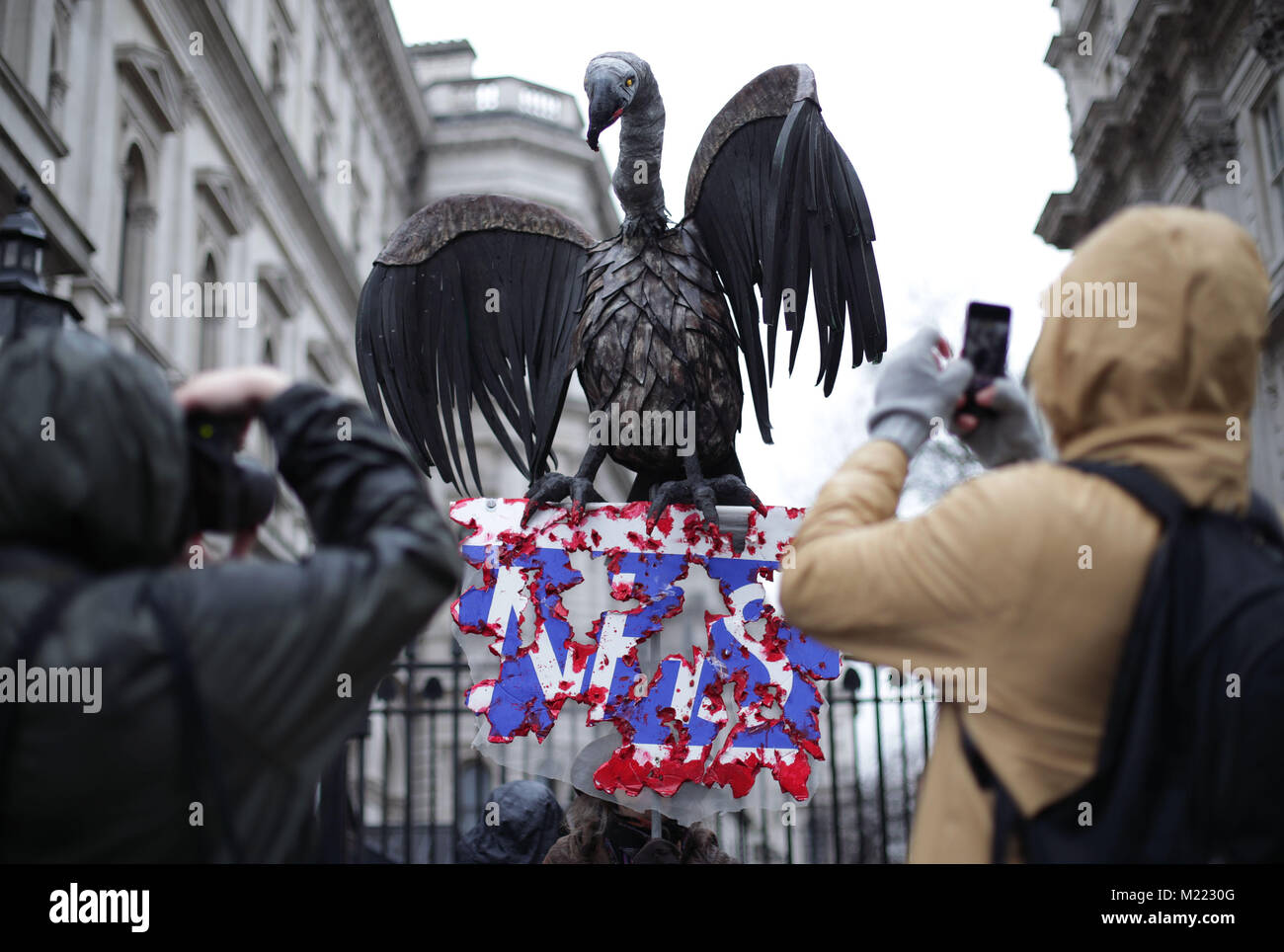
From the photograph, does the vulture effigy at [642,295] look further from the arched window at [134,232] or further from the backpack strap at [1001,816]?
the arched window at [134,232]

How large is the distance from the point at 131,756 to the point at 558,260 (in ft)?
10.1

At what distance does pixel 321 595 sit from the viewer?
1.80m

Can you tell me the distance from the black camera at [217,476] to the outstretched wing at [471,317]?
2.45 metres

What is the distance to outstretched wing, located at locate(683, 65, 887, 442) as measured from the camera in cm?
396

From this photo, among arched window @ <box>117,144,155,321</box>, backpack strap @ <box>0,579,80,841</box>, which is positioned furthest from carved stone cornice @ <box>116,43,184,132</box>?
backpack strap @ <box>0,579,80,841</box>

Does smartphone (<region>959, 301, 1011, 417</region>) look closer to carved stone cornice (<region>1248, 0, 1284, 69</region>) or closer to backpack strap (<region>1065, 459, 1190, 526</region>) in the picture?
backpack strap (<region>1065, 459, 1190, 526</region>)

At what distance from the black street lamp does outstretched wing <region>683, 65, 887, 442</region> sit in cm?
234

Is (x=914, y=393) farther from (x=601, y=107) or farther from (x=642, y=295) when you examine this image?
(x=601, y=107)

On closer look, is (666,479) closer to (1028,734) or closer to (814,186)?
(814,186)

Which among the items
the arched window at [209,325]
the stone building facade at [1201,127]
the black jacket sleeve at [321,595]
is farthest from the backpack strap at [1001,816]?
the arched window at [209,325]

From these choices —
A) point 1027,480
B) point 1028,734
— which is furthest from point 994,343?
point 1028,734

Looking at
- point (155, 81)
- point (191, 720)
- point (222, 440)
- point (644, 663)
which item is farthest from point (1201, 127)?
point (191, 720)
